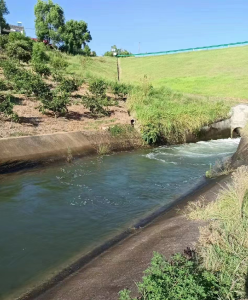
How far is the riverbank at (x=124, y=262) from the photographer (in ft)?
13.5

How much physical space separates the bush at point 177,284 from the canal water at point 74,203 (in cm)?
227

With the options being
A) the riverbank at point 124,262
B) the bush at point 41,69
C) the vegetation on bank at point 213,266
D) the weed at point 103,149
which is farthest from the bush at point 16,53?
the vegetation on bank at point 213,266

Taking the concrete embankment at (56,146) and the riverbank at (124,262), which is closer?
the riverbank at (124,262)

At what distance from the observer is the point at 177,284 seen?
3.10m

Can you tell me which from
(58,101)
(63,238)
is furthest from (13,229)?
(58,101)

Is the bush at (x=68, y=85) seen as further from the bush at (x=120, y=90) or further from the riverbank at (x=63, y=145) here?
the riverbank at (x=63, y=145)

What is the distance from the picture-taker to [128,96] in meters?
20.2

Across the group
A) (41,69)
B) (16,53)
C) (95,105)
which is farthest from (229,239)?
(16,53)

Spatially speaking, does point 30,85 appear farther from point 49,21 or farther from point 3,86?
point 49,21

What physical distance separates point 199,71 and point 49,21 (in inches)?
1301

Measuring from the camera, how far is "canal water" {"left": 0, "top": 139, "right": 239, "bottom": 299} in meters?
5.45

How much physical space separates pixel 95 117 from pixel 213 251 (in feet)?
43.9

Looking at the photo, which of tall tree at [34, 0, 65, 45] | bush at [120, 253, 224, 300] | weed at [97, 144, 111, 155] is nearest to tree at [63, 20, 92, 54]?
tall tree at [34, 0, 65, 45]

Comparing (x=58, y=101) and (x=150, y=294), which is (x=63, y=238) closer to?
(x=150, y=294)
